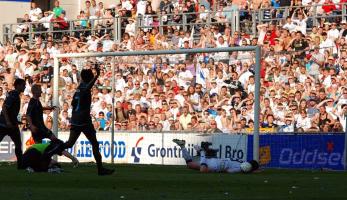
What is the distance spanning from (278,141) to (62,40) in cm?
1407

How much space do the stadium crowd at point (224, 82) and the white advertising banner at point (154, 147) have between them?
243mm

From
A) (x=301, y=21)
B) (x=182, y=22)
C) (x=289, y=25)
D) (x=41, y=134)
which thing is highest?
(x=182, y=22)

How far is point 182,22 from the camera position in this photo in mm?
36125

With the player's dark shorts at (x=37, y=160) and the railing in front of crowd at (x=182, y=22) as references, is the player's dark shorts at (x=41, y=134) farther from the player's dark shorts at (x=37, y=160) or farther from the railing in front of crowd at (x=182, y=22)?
the railing in front of crowd at (x=182, y=22)

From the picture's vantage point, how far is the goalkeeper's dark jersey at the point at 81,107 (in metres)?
20.4

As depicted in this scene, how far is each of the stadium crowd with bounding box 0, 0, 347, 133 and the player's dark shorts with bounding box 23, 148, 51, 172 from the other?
608 centimetres

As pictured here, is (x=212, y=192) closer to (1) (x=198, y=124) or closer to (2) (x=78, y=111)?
(2) (x=78, y=111)

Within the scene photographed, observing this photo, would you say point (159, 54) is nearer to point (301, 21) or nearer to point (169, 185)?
point (301, 21)

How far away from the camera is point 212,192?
50.9 ft

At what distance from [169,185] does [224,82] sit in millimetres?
9134

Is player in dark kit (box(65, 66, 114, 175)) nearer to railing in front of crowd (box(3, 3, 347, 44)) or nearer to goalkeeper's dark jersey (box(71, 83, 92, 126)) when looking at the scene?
goalkeeper's dark jersey (box(71, 83, 92, 126))

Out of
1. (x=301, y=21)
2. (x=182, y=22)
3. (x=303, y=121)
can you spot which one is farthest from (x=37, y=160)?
(x=182, y=22)

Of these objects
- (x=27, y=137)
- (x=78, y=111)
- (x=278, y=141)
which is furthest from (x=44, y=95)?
(x=78, y=111)

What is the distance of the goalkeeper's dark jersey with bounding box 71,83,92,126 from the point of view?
2042 cm
